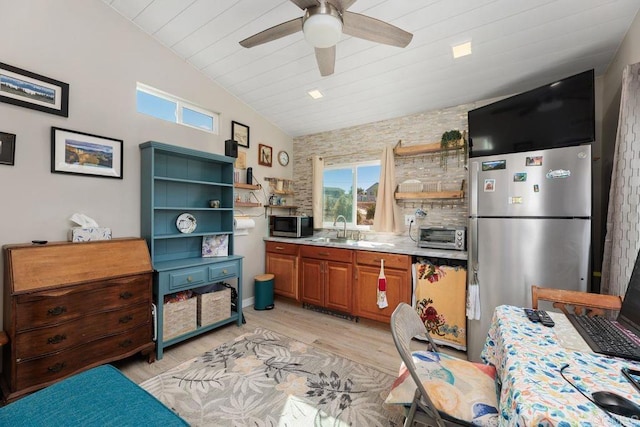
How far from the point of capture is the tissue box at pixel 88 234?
2.16 m

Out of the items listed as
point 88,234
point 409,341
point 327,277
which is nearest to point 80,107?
point 88,234

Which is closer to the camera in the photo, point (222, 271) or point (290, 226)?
point (222, 271)

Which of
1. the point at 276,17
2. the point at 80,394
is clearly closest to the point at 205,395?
the point at 80,394

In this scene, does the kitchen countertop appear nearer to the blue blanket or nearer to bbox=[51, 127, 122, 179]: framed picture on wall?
bbox=[51, 127, 122, 179]: framed picture on wall

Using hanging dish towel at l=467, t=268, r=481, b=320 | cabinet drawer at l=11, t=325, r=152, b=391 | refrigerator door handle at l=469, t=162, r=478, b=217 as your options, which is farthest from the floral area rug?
refrigerator door handle at l=469, t=162, r=478, b=217

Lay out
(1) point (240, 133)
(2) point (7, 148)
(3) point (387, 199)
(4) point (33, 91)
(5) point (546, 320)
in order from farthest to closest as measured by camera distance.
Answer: (1) point (240, 133) < (3) point (387, 199) < (4) point (33, 91) < (2) point (7, 148) < (5) point (546, 320)

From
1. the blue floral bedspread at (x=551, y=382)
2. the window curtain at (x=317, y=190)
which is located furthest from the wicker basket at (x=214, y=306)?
the blue floral bedspread at (x=551, y=382)

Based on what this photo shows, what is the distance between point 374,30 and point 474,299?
7.50 feet

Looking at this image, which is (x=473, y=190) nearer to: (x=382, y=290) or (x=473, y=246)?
(x=473, y=246)

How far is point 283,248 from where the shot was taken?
3.72 meters

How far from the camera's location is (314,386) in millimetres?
2014

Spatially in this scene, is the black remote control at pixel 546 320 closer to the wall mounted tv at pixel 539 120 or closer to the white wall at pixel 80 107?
the wall mounted tv at pixel 539 120

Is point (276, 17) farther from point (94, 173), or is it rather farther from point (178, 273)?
point (178, 273)

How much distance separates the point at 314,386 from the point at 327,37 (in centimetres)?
241
